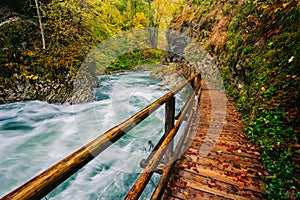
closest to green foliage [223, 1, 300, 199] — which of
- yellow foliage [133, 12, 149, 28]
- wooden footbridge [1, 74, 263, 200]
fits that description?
wooden footbridge [1, 74, 263, 200]

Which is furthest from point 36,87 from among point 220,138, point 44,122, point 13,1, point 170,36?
point 170,36

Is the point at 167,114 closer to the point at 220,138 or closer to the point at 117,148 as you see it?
the point at 220,138

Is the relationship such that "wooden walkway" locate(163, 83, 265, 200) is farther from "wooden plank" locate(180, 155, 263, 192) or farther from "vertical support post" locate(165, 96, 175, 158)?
"vertical support post" locate(165, 96, 175, 158)

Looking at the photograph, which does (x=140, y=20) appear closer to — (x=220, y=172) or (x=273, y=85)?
(x=273, y=85)

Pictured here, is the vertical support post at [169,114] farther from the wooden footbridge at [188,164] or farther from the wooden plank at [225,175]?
the wooden plank at [225,175]

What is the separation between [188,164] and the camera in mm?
3119

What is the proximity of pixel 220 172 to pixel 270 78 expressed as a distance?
2.63 m

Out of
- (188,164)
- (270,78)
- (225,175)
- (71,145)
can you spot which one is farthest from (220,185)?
(71,145)

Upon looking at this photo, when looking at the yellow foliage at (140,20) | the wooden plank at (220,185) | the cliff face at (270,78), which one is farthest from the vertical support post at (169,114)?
the yellow foliage at (140,20)

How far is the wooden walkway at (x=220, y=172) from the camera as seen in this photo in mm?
2496

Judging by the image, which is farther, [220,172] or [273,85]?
[273,85]

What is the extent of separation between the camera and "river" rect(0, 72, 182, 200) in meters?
4.13

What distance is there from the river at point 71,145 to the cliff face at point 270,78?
2376 millimetres

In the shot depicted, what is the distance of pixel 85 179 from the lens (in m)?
4.39
